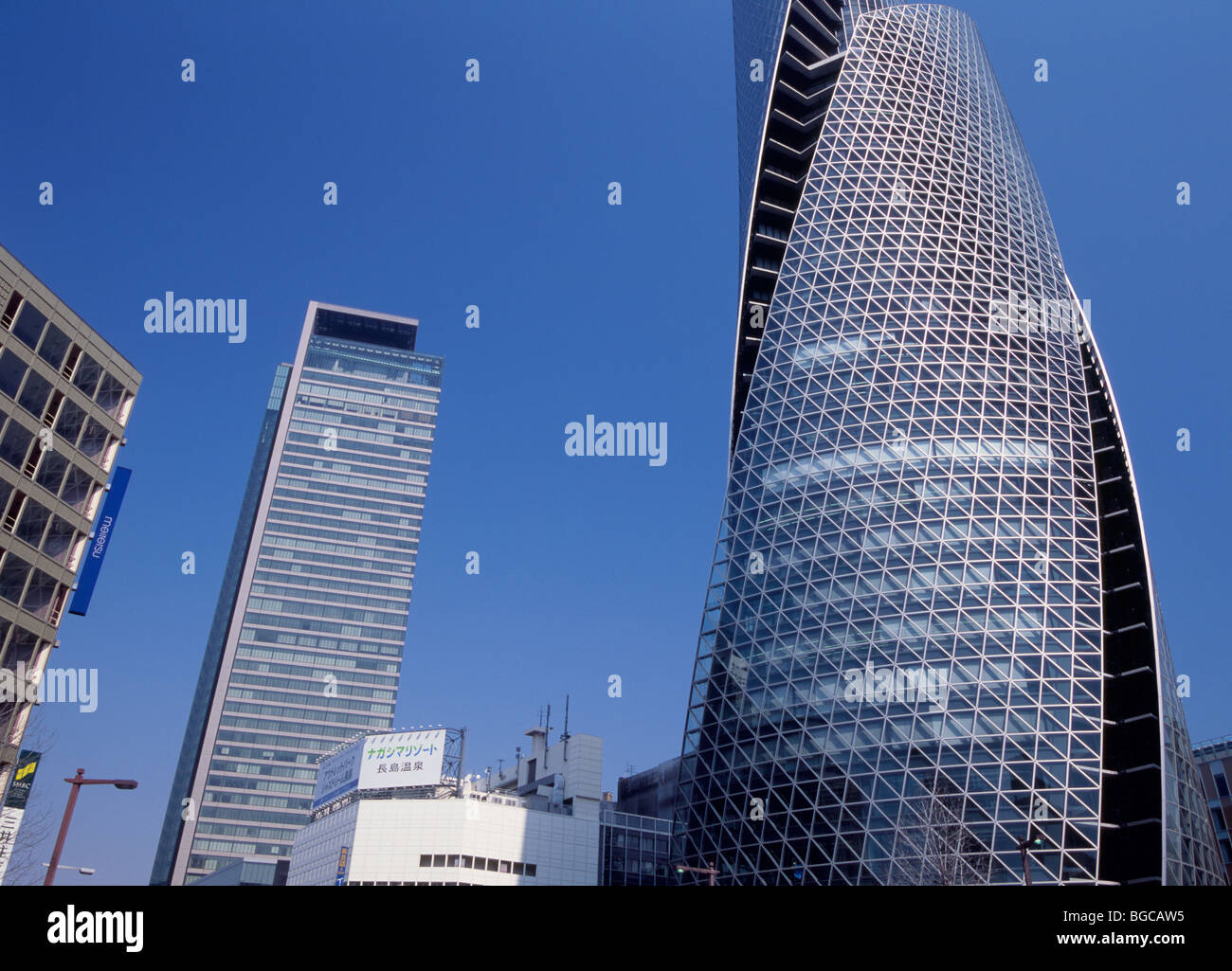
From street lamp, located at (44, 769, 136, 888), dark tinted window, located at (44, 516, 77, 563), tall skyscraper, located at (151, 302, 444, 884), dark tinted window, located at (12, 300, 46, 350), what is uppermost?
tall skyscraper, located at (151, 302, 444, 884)

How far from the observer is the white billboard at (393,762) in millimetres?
69875

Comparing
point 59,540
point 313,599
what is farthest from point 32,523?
point 313,599

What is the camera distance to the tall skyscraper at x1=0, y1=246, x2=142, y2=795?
34594 millimetres

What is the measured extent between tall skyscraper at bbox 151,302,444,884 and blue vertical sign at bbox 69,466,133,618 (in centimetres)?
9853

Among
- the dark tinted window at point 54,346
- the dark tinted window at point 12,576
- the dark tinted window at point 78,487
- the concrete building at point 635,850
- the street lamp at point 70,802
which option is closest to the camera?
the street lamp at point 70,802

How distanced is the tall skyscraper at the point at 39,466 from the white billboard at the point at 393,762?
36510 millimetres

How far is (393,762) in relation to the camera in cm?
7138

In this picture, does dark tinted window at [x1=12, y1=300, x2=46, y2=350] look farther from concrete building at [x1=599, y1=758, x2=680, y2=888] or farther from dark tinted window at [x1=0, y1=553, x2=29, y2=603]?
concrete building at [x1=599, y1=758, x2=680, y2=888]

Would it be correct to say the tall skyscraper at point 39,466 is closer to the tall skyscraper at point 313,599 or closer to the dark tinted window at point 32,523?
the dark tinted window at point 32,523

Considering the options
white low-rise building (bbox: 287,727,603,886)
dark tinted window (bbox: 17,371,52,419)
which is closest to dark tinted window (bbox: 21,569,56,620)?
dark tinted window (bbox: 17,371,52,419)

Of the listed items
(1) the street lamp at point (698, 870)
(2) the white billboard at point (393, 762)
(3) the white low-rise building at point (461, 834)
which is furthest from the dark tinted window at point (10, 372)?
(2) the white billboard at point (393, 762)

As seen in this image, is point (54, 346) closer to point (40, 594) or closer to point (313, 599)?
point (40, 594)
